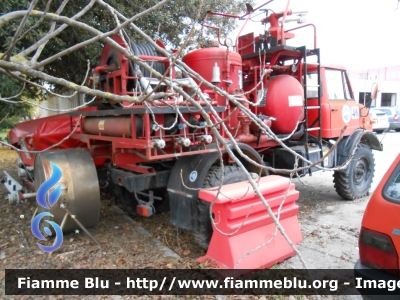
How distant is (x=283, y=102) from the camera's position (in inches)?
195

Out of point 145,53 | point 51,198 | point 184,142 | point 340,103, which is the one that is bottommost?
point 51,198

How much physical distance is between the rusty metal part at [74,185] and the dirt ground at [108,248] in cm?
33

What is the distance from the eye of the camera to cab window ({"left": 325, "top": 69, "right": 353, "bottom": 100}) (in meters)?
6.02

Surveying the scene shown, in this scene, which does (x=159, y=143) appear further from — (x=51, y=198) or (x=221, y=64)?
(x=221, y=64)

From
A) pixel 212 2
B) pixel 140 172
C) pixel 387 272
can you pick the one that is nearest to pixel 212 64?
pixel 140 172

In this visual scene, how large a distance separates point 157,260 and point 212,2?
926 centimetres

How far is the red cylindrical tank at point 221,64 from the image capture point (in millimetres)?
4391

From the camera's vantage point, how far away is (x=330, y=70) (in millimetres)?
6086

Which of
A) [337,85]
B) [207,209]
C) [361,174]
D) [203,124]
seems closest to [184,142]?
[203,124]

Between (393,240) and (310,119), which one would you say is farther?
(310,119)

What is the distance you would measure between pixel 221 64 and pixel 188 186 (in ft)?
6.04

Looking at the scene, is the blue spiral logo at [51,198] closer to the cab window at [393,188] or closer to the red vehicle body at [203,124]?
the red vehicle body at [203,124]

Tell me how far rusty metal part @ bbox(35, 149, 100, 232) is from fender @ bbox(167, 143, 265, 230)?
3.23ft

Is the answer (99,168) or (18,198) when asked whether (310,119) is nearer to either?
(99,168)
